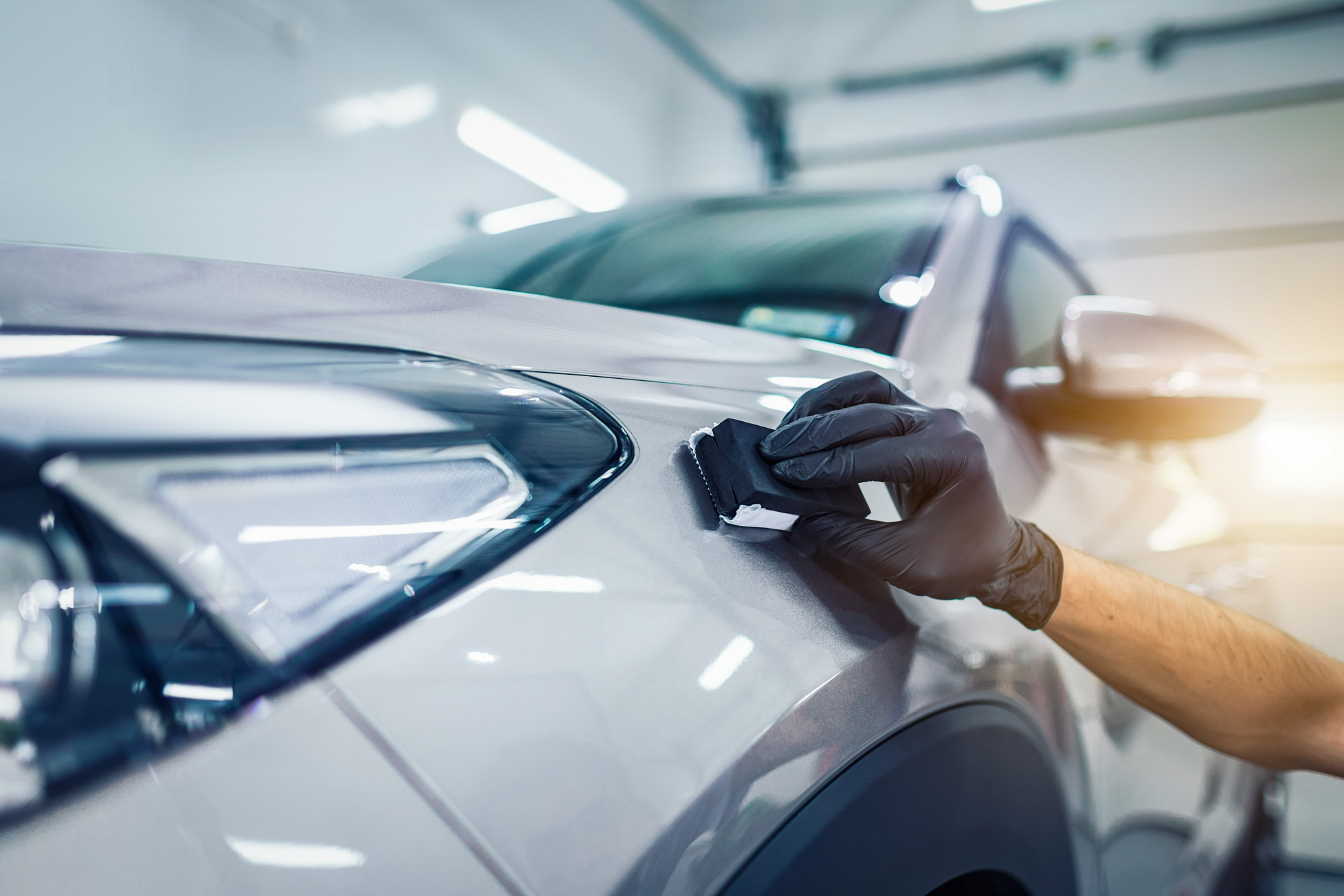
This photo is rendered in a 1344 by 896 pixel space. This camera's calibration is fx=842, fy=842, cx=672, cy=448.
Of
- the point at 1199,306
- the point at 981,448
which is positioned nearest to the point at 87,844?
the point at 981,448

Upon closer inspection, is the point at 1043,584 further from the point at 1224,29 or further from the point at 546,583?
the point at 1224,29

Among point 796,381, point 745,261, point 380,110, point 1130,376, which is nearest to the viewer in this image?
point 796,381

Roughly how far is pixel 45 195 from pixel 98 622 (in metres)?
3.46

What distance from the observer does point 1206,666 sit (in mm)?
910

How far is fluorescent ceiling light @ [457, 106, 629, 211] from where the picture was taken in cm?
503

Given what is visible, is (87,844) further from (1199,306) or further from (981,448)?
(1199,306)

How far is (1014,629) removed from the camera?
791 mm

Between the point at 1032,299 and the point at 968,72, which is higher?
the point at 968,72

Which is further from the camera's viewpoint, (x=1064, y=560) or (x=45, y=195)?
(x=45, y=195)

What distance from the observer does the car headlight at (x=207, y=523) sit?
303 millimetres

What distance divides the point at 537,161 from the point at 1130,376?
4982 mm

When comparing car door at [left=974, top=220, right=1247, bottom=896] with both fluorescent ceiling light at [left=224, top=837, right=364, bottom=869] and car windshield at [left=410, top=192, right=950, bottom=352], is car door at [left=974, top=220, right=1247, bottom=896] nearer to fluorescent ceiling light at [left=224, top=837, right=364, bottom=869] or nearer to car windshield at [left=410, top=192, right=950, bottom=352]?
car windshield at [left=410, top=192, right=950, bottom=352]

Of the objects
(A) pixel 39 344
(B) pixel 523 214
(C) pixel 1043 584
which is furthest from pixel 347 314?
(B) pixel 523 214

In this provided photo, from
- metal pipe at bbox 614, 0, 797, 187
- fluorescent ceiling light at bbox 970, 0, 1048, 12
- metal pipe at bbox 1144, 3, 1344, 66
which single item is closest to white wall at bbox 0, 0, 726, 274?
metal pipe at bbox 614, 0, 797, 187
